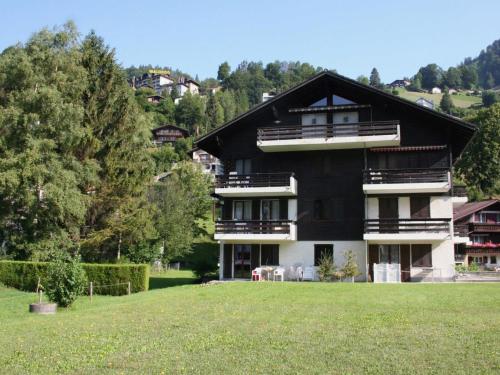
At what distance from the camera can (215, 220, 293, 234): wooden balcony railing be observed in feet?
104

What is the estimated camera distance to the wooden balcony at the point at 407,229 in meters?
29.6

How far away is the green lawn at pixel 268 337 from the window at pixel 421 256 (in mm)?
10435

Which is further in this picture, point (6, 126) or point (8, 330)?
point (6, 126)

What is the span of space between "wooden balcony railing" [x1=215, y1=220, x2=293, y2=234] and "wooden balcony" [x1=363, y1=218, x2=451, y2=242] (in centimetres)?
473

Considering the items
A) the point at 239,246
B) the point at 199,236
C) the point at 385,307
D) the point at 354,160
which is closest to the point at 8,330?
the point at 385,307

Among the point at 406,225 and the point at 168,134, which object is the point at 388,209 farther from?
the point at 168,134

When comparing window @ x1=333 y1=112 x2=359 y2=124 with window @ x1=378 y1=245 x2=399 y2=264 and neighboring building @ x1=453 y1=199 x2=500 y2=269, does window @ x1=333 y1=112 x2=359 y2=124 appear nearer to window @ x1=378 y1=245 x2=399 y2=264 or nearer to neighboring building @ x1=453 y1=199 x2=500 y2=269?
window @ x1=378 y1=245 x2=399 y2=264

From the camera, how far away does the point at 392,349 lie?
1074cm

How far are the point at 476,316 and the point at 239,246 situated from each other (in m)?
20.1

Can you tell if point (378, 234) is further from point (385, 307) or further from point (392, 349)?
point (392, 349)

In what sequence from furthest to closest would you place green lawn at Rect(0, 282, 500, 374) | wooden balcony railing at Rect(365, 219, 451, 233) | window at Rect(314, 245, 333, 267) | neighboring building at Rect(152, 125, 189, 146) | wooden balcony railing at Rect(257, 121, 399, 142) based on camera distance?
neighboring building at Rect(152, 125, 189, 146) → window at Rect(314, 245, 333, 267) → wooden balcony railing at Rect(257, 121, 399, 142) → wooden balcony railing at Rect(365, 219, 451, 233) → green lawn at Rect(0, 282, 500, 374)

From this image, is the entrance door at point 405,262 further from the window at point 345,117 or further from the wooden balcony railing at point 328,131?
the window at point 345,117

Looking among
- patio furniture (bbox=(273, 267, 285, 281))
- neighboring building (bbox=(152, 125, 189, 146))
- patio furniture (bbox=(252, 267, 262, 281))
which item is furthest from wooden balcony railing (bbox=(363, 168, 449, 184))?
neighboring building (bbox=(152, 125, 189, 146))

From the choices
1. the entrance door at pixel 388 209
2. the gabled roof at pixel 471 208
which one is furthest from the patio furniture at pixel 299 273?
the gabled roof at pixel 471 208
